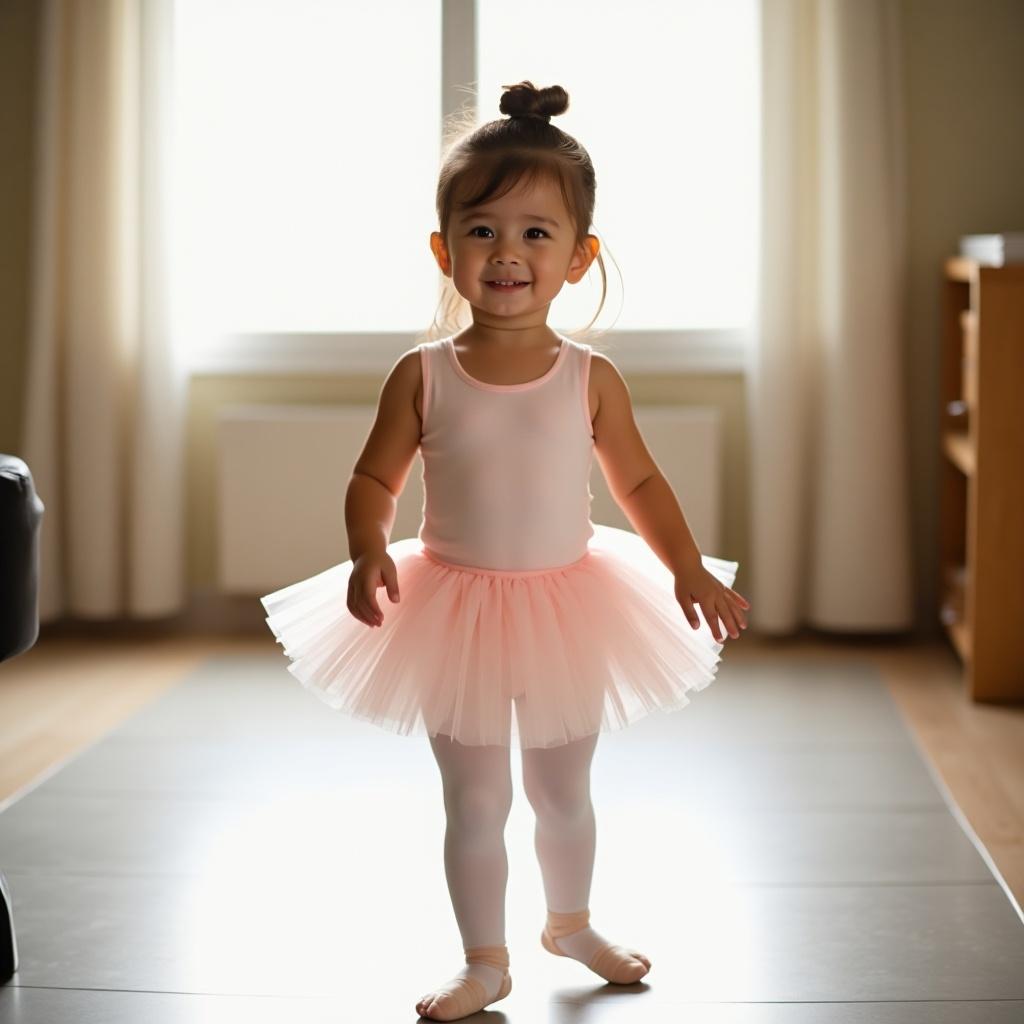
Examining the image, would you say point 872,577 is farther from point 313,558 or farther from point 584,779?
point 584,779

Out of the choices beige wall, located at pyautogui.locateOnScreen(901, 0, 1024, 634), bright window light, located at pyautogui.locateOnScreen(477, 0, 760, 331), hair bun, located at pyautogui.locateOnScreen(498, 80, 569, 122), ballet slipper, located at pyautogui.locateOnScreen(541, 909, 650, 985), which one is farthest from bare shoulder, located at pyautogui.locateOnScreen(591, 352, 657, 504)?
beige wall, located at pyautogui.locateOnScreen(901, 0, 1024, 634)

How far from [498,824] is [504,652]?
0.66 ft

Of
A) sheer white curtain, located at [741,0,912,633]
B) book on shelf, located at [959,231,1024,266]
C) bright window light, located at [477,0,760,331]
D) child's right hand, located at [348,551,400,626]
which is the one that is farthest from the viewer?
bright window light, located at [477,0,760,331]

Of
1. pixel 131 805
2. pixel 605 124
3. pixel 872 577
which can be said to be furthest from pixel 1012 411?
pixel 131 805

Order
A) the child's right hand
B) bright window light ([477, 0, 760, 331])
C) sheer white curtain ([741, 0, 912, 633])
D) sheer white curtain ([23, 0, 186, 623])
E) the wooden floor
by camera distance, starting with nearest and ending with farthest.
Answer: the child's right hand < the wooden floor < sheer white curtain ([741, 0, 912, 633]) < sheer white curtain ([23, 0, 186, 623]) < bright window light ([477, 0, 760, 331])

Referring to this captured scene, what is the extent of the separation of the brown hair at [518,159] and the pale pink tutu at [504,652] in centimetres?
32

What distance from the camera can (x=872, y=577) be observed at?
3488 millimetres

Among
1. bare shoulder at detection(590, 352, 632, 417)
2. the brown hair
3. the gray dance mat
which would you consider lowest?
the gray dance mat

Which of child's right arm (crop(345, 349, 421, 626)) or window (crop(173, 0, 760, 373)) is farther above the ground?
window (crop(173, 0, 760, 373))

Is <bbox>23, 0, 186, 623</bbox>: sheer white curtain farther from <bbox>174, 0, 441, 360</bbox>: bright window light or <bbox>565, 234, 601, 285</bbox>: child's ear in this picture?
<bbox>565, 234, 601, 285</bbox>: child's ear

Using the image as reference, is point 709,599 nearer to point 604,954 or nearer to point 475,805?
point 475,805

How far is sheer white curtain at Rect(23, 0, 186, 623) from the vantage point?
3.50m

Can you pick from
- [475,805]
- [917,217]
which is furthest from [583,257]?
[917,217]

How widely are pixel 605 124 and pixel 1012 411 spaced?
130cm
